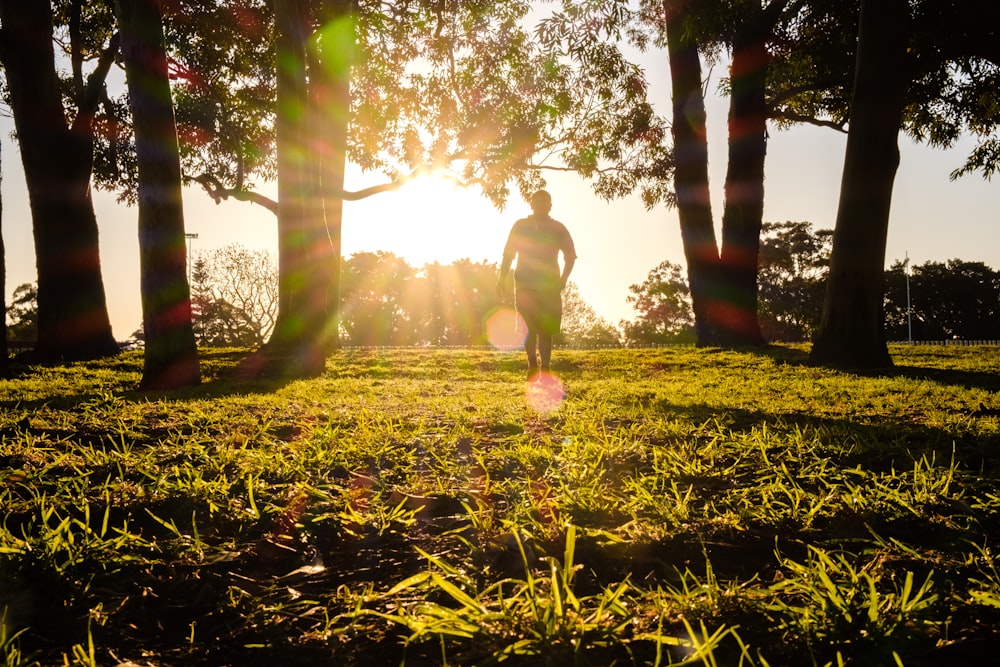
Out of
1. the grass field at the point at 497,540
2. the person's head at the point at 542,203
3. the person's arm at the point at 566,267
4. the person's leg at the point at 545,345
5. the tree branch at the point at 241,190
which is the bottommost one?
the grass field at the point at 497,540

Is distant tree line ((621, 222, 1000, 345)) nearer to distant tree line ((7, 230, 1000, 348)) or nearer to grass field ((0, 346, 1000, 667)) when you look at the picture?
distant tree line ((7, 230, 1000, 348))

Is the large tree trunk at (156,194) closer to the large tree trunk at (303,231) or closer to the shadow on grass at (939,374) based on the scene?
the large tree trunk at (303,231)

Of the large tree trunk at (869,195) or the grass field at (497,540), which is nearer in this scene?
the grass field at (497,540)

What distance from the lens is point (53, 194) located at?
12.8 meters

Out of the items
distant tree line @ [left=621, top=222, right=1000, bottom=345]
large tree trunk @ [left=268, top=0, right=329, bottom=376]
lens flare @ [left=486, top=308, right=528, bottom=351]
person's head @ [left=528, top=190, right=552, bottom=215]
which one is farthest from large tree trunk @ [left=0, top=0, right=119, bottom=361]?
distant tree line @ [left=621, top=222, right=1000, bottom=345]

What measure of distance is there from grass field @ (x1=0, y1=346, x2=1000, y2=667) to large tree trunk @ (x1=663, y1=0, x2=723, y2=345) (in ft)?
34.6

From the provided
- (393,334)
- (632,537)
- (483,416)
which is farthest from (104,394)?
(393,334)

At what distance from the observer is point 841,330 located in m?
8.84

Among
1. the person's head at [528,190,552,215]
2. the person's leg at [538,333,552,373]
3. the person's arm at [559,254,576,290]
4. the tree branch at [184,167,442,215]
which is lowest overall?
the person's leg at [538,333,552,373]

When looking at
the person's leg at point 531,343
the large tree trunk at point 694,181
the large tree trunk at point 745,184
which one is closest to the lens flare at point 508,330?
the person's leg at point 531,343

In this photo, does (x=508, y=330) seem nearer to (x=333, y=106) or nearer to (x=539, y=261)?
(x=333, y=106)

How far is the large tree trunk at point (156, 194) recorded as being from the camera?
268 inches

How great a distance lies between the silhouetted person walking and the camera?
7.20 m

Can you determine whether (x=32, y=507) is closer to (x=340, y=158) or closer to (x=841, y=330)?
(x=841, y=330)
